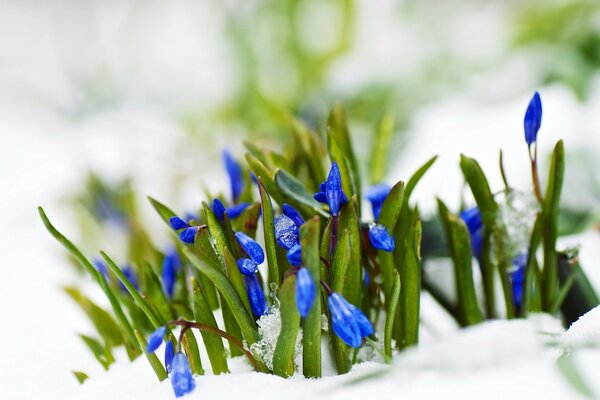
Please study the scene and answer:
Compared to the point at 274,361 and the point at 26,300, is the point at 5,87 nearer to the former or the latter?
the point at 26,300

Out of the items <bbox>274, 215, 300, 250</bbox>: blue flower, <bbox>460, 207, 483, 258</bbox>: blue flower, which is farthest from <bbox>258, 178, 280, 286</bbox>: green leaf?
<bbox>460, 207, 483, 258</bbox>: blue flower

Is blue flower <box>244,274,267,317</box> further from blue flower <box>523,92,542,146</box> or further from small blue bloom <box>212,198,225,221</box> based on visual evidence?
blue flower <box>523,92,542,146</box>

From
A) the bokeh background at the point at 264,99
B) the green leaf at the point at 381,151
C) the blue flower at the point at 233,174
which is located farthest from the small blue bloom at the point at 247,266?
the bokeh background at the point at 264,99

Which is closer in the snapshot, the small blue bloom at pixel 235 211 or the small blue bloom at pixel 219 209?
the small blue bloom at pixel 219 209

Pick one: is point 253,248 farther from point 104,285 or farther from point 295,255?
point 104,285

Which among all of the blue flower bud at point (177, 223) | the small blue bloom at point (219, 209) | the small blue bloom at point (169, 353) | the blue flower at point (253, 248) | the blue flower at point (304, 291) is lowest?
the small blue bloom at point (169, 353)

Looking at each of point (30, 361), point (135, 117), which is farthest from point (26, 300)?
point (135, 117)

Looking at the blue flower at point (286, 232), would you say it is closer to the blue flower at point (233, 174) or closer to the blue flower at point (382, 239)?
the blue flower at point (382, 239)
